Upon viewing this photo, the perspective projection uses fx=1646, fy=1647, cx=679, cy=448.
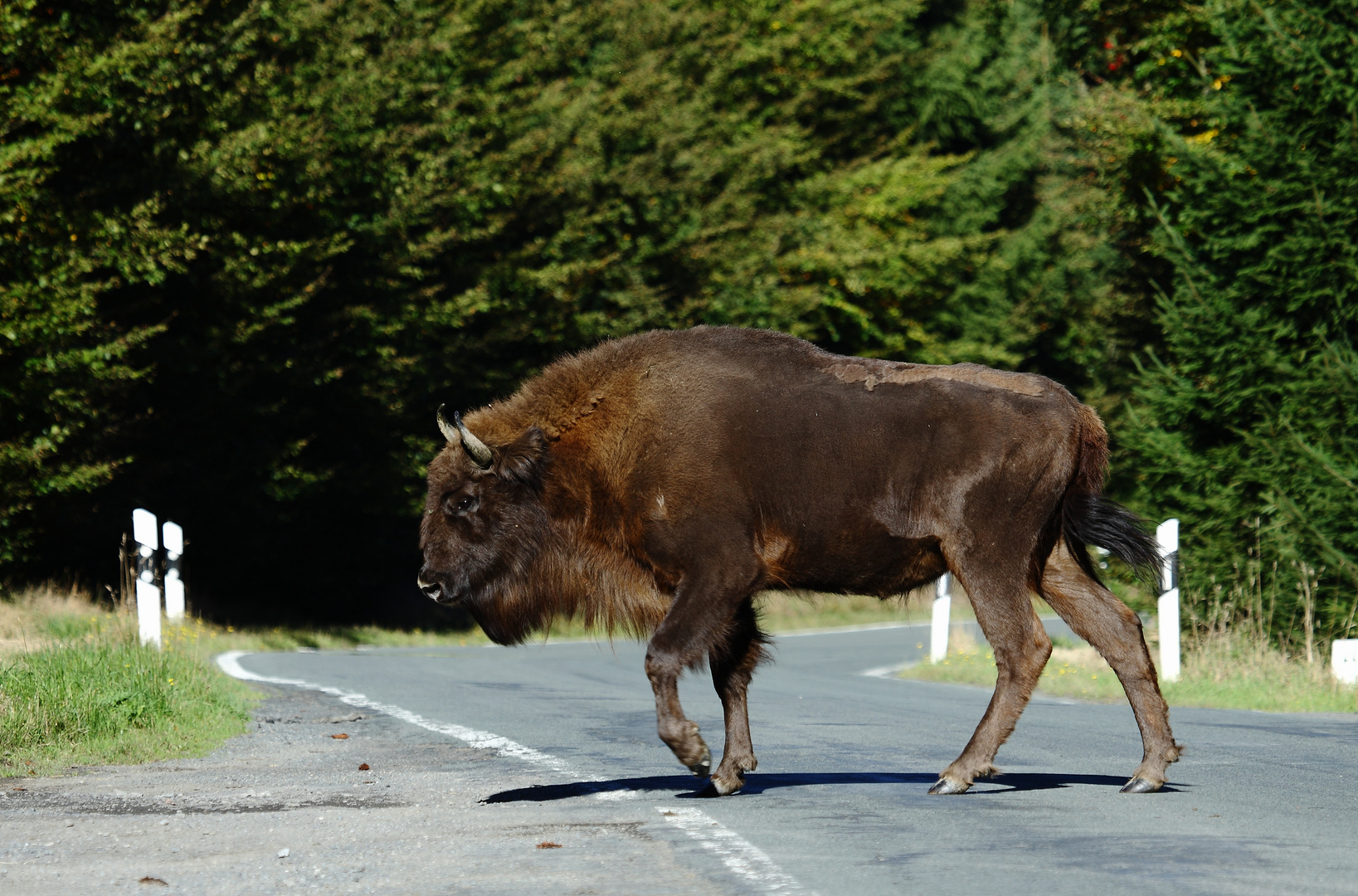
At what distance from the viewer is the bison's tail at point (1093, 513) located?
760cm

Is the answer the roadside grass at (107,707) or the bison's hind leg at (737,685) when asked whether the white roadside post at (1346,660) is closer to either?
the bison's hind leg at (737,685)

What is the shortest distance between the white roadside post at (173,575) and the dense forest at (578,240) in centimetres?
353

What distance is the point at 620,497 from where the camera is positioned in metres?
7.54

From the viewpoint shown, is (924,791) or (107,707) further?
(107,707)

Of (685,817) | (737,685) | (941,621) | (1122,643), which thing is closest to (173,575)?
(941,621)

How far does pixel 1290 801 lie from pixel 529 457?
12.1 feet

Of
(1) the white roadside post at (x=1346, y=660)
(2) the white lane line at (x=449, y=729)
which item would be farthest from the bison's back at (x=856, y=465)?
(1) the white roadside post at (x=1346, y=660)

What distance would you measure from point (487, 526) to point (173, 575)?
10296 millimetres

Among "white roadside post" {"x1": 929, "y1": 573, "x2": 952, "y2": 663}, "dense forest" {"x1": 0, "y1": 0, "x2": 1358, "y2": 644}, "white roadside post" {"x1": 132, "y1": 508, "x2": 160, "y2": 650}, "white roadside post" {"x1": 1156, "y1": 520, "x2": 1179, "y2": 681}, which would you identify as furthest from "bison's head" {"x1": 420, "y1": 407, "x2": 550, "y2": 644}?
"white roadside post" {"x1": 929, "y1": 573, "x2": 952, "y2": 663}

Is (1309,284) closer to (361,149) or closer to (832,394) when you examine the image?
(832,394)

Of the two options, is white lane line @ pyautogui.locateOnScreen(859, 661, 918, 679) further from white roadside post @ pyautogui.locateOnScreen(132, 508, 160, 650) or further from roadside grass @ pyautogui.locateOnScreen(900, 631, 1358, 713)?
white roadside post @ pyautogui.locateOnScreen(132, 508, 160, 650)

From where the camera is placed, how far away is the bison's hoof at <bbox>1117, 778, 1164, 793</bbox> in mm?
7199

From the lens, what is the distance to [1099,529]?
7.63m

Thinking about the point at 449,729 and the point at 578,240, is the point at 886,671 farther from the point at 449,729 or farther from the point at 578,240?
the point at 578,240
